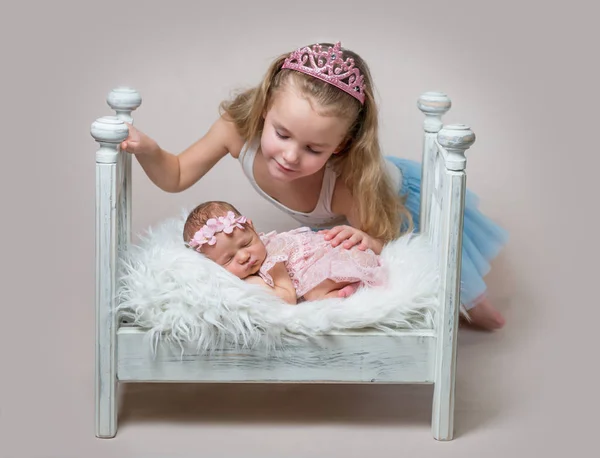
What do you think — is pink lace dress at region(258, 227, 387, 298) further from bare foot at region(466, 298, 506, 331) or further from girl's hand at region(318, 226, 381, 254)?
bare foot at region(466, 298, 506, 331)

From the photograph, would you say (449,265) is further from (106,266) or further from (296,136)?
(106,266)

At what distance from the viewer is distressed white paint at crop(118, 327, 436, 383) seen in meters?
2.58

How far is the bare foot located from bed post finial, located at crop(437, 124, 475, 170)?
2.74ft

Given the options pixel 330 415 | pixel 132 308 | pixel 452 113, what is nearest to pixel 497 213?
pixel 452 113

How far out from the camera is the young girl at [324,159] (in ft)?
9.23

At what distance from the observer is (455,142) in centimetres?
247

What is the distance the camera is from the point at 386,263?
2.81 meters

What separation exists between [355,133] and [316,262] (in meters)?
0.38

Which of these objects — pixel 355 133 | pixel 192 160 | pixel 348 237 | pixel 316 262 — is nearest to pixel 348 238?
pixel 348 237

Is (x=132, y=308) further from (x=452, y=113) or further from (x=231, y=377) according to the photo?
→ (x=452, y=113)

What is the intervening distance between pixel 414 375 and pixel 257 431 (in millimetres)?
372

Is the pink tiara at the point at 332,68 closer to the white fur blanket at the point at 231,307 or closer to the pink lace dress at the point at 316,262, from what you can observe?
the pink lace dress at the point at 316,262

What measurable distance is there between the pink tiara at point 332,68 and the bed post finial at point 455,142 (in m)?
0.39

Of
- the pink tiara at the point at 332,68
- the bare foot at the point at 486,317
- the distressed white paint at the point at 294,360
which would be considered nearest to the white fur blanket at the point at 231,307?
the distressed white paint at the point at 294,360
